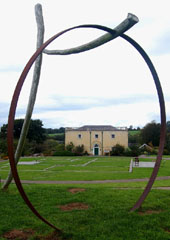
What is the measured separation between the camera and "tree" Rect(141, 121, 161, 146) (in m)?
59.6

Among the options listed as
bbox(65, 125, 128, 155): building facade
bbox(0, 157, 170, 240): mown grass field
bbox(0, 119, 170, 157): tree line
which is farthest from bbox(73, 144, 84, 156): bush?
bbox(0, 157, 170, 240): mown grass field

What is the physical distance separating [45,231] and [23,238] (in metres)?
0.55

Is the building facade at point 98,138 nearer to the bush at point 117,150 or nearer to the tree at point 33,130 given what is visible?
the bush at point 117,150

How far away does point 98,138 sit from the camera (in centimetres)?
5241

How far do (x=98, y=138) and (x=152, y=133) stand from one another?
566 inches

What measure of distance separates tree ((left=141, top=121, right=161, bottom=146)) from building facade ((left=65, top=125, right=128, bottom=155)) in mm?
10252

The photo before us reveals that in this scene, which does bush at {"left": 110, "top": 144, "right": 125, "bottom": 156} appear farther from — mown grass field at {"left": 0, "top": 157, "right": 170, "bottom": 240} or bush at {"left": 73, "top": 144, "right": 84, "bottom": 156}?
mown grass field at {"left": 0, "top": 157, "right": 170, "bottom": 240}

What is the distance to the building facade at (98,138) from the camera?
5178 centimetres

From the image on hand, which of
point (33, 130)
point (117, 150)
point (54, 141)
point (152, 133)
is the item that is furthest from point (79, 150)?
point (152, 133)

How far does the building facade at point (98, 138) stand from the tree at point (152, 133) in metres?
10.3

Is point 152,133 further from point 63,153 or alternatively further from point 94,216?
point 94,216

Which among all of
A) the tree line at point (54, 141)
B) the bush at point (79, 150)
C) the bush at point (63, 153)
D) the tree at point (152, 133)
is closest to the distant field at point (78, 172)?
the tree line at point (54, 141)

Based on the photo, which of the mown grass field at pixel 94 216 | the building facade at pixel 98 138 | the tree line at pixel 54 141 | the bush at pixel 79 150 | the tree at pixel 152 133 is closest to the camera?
the mown grass field at pixel 94 216

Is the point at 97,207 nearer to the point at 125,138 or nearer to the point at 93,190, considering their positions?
the point at 93,190
